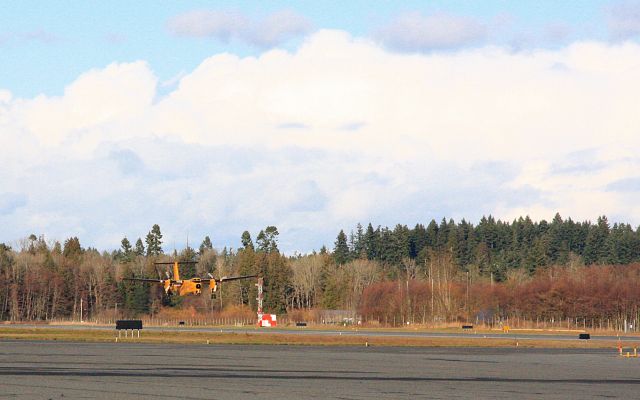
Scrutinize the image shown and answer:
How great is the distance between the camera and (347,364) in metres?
52.4

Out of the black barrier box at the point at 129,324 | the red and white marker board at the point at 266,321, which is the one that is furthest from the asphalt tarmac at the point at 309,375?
the red and white marker board at the point at 266,321

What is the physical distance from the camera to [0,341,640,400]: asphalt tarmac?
1389 inches

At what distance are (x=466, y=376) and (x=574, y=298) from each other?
355 feet

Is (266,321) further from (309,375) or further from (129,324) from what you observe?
(309,375)

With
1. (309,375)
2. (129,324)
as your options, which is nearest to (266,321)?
(129,324)

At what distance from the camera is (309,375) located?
4378cm

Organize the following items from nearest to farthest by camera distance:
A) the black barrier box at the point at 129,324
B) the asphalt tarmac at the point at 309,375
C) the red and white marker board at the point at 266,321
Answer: the asphalt tarmac at the point at 309,375 < the black barrier box at the point at 129,324 < the red and white marker board at the point at 266,321

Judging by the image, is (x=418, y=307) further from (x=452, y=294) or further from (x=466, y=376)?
(x=466, y=376)

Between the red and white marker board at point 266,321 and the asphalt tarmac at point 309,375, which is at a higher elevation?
the red and white marker board at point 266,321

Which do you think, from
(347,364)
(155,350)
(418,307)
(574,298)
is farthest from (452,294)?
(347,364)

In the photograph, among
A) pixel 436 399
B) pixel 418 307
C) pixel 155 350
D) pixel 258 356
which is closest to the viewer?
pixel 436 399

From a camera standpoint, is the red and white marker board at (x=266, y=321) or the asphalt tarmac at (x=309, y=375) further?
the red and white marker board at (x=266, y=321)

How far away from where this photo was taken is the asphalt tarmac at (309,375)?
35.3m

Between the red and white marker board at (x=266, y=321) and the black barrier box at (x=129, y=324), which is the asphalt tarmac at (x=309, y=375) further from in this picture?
the red and white marker board at (x=266, y=321)
